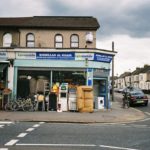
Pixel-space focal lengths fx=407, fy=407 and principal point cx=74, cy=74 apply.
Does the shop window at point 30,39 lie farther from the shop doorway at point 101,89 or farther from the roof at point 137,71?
the roof at point 137,71

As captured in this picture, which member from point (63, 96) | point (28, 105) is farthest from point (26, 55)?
point (63, 96)

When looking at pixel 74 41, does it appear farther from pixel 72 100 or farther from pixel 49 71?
pixel 72 100

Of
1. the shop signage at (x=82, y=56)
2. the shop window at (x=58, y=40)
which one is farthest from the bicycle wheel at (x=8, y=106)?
the shop window at (x=58, y=40)

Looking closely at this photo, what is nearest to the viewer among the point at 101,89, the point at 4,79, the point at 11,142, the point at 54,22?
the point at 11,142

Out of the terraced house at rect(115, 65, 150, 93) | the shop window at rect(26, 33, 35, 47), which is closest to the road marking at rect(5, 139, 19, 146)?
the shop window at rect(26, 33, 35, 47)

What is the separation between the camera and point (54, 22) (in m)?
43.0

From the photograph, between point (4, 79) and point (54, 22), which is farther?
point (54, 22)

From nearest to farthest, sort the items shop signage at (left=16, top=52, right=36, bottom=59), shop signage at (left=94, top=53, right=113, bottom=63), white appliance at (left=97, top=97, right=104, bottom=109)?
1. shop signage at (left=16, top=52, right=36, bottom=59)
2. shop signage at (left=94, top=53, right=113, bottom=63)
3. white appliance at (left=97, top=97, right=104, bottom=109)

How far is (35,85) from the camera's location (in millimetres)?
27109

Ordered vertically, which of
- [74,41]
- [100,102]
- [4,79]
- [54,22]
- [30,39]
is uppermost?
[54,22]

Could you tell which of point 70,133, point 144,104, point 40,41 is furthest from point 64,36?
point 70,133

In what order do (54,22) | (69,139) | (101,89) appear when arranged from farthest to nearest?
(54,22) → (101,89) → (69,139)

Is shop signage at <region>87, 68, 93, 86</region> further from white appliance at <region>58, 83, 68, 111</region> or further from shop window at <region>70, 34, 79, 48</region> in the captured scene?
shop window at <region>70, 34, 79, 48</region>

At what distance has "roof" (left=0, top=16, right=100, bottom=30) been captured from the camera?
4184 cm
